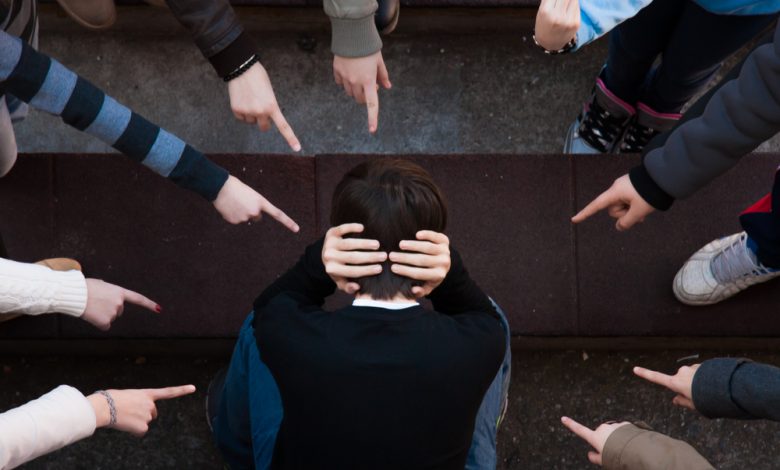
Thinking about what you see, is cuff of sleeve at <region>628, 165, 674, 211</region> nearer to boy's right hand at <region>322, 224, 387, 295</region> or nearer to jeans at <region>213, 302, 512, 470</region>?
jeans at <region>213, 302, 512, 470</region>

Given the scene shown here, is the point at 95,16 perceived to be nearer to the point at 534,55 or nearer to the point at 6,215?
the point at 6,215

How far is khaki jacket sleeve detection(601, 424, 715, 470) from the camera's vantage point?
2.07m

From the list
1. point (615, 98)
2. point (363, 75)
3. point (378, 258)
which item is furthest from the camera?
point (615, 98)

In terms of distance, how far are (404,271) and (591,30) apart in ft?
2.92

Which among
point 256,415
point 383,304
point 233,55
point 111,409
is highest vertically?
point 233,55

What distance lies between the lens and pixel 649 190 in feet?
8.00

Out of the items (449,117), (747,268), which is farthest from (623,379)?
(449,117)

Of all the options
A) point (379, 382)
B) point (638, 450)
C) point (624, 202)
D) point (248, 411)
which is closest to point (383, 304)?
point (379, 382)

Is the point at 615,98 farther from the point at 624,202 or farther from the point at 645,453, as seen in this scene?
the point at 645,453

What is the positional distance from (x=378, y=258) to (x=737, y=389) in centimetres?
99

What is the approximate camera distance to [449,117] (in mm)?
3576

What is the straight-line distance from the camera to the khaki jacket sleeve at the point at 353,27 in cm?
238

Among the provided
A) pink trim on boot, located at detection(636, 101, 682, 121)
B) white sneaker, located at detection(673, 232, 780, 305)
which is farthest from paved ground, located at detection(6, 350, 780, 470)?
pink trim on boot, located at detection(636, 101, 682, 121)

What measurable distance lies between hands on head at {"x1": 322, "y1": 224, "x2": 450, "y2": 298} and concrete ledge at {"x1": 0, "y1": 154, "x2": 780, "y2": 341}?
3.32 feet
